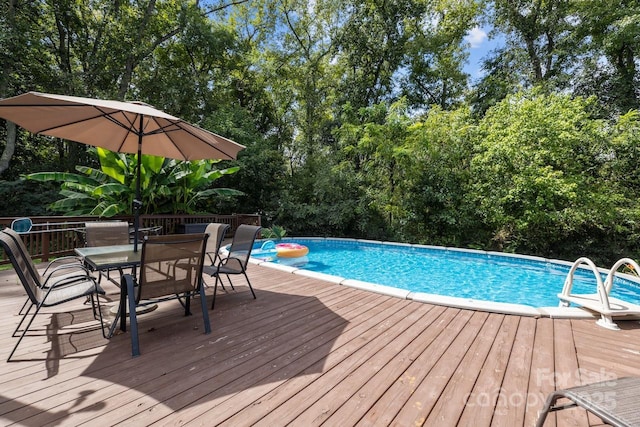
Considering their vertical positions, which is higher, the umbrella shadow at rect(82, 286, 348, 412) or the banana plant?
the banana plant

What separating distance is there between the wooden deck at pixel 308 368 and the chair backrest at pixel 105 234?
1019 mm

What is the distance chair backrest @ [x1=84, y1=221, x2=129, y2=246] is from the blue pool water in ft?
14.9

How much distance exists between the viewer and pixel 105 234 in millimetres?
4094

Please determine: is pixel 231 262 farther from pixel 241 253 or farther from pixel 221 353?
pixel 221 353

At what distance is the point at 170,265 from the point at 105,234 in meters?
2.40

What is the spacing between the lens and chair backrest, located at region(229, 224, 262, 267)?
12.3 feet

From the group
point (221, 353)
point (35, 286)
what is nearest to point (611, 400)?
point (221, 353)

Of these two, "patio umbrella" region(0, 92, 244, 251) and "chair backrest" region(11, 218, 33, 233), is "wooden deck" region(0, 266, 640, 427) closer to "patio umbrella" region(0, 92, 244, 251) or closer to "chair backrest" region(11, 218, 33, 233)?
"patio umbrella" region(0, 92, 244, 251)

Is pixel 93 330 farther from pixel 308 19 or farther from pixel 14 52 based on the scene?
pixel 308 19

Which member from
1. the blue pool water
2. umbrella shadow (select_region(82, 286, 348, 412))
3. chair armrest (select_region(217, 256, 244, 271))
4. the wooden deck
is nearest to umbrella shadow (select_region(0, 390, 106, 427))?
the wooden deck

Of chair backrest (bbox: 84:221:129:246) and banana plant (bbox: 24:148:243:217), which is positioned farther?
banana plant (bbox: 24:148:243:217)

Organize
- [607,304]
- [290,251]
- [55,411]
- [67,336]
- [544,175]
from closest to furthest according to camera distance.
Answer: [55,411] < [67,336] < [607,304] < [290,251] < [544,175]

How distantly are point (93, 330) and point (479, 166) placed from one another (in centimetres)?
1092

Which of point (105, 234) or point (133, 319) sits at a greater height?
point (105, 234)
